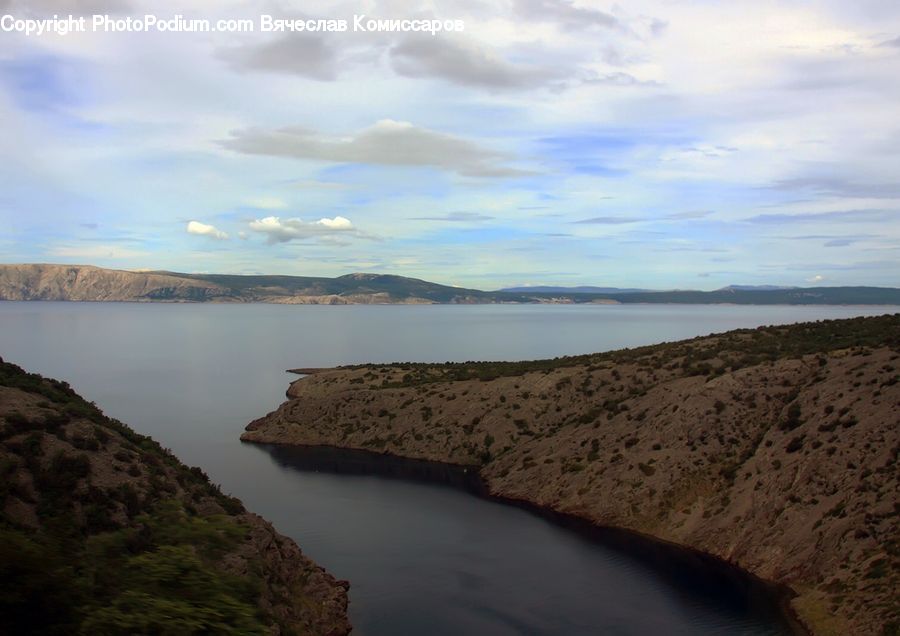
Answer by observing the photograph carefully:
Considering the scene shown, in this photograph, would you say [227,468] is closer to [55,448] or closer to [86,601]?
[55,448]

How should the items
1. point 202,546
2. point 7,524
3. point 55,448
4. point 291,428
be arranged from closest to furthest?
1. point 202,546
2. point 7,524
3. point 55,448
4. point 291,428

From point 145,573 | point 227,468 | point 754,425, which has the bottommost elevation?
point 227,468

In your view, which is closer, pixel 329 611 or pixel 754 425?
pixel 329 611

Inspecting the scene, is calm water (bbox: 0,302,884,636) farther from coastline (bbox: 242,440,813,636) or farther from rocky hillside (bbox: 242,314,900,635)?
rocky hillside (bbox: 242,314,900,635)

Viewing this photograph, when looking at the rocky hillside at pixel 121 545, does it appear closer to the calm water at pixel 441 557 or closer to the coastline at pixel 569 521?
the calm water at pixel 441 557

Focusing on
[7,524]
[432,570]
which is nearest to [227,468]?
[432,570]

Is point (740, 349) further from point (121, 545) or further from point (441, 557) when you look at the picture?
point (121, 545)

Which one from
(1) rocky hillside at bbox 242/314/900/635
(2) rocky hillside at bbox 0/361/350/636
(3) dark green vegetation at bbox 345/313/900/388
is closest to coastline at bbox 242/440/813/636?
(1) rocky hillside at bbox 242/314/900/635
